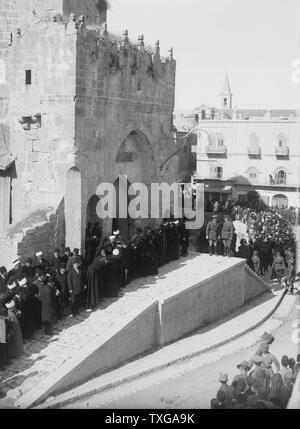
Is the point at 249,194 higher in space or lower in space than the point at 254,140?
lower

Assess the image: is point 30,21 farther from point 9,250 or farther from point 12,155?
point 9,250

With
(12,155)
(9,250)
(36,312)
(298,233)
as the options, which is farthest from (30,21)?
(298,233)

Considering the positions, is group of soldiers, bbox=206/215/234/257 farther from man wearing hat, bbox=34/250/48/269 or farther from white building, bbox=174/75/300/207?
white building, bbox=174/75/300/207

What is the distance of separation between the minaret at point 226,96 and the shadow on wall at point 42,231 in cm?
6685

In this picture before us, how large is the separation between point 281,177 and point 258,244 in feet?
74.3

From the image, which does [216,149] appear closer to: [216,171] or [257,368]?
[216,171]

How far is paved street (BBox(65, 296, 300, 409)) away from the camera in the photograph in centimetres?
1148

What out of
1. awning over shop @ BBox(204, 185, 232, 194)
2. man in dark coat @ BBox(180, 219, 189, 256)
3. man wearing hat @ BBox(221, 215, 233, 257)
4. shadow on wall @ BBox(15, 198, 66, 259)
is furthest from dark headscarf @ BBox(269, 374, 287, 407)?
awning over shop @ BBox(204, 185, 232, 194)

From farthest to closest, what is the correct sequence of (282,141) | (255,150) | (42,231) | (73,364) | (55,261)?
(255,150), (282,141), (42,231), (55,261), (73,364)

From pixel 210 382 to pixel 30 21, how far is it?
462 inches

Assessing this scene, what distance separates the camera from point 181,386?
12.4m

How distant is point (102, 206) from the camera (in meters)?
17.9

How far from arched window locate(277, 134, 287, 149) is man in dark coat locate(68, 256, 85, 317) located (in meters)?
31.9

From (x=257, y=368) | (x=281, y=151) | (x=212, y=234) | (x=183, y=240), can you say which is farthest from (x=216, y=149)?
(x=257, y=368)
